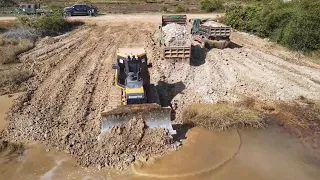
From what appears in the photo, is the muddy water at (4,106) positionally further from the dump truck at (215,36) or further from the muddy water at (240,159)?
the dump truck at (215,36)

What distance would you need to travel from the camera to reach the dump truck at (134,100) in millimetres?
10750

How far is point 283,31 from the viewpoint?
23.0m

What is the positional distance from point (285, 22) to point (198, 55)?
8.13 metres

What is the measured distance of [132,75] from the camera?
39.4ft

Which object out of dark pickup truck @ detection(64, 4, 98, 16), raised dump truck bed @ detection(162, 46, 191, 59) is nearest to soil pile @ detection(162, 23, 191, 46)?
raised dump truck bed @ detection(162, 46, 191, 59)

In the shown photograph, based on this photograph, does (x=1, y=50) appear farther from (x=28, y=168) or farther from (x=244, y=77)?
(x=244, y=77)

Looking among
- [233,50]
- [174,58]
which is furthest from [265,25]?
[174,58]

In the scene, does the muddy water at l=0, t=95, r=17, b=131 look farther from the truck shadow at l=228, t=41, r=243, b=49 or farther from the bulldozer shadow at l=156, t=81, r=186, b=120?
the truck shadow at l=228, t=41, r=243, b=49

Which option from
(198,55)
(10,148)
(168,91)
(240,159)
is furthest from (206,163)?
(198,55)

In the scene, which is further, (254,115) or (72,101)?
(72,101)

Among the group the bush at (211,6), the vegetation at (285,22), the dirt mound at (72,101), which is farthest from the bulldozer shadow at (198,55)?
the bush at (211,6)

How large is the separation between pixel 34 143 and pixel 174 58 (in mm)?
8756

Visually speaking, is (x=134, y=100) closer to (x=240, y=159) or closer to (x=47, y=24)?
(x=240, y=159)

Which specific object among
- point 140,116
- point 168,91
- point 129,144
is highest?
point 140,116
